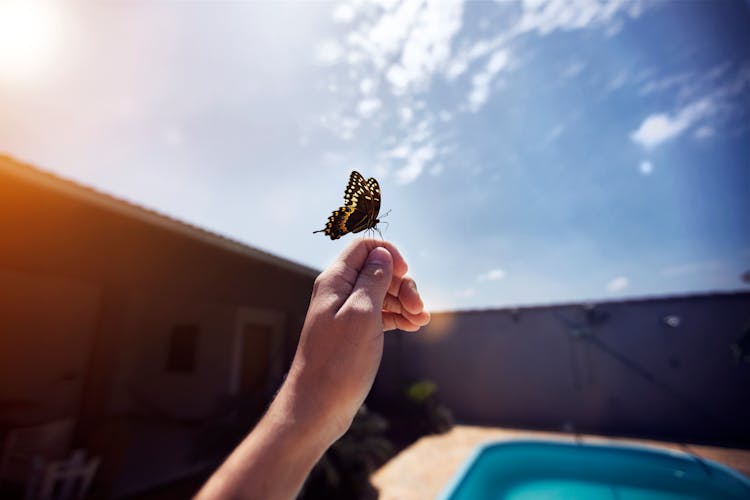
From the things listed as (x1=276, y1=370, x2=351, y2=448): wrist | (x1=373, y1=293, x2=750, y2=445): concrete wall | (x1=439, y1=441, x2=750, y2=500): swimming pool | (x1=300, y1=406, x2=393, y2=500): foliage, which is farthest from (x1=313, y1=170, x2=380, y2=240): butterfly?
(x1=373, y1=293, x2=750, y2=445): concrete wall

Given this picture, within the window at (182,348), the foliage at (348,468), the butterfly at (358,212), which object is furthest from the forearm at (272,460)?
the window at (182,348)

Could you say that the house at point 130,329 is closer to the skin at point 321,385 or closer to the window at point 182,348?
the window at point 182,348

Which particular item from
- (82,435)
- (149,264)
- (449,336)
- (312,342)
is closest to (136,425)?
(82,435)

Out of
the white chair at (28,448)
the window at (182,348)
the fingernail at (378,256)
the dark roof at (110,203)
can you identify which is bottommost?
the white chair at (28,448)

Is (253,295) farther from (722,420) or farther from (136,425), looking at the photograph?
(722,420)

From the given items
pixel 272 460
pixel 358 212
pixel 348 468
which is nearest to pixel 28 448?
pixel 348 468

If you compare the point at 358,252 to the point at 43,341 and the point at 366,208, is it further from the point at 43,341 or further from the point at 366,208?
the point at 43,341
